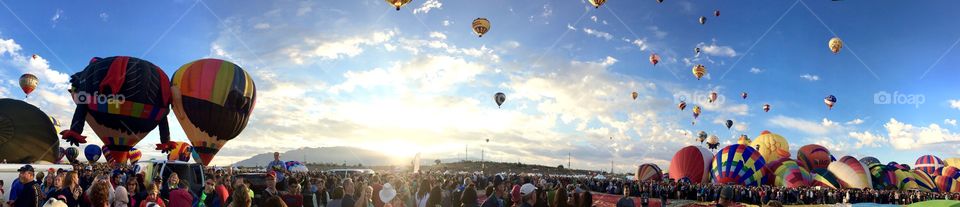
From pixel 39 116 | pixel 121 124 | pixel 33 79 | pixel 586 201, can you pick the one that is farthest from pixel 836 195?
pixel 33 79

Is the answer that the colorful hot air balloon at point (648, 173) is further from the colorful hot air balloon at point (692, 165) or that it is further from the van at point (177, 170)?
the van at point (177, 170)

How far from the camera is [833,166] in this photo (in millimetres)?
43500

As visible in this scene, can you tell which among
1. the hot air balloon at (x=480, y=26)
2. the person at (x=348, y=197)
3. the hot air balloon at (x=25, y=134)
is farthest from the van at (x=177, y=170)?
the hot air balloon at (x=480, y=26)

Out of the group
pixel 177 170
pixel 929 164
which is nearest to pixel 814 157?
pixel 929 164

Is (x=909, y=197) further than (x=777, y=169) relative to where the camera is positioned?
No

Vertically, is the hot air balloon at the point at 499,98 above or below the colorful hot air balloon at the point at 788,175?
above

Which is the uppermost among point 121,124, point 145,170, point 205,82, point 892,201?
point 205,82

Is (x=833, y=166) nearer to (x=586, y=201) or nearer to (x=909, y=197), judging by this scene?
(x=909, y=197)

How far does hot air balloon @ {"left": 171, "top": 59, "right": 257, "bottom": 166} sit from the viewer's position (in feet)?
95.9

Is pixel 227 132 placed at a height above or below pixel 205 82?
below

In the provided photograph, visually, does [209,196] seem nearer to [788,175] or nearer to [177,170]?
[177,170]

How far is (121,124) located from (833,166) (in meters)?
48.4

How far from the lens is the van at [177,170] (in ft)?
52.0

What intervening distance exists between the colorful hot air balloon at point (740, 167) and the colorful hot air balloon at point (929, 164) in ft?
120
